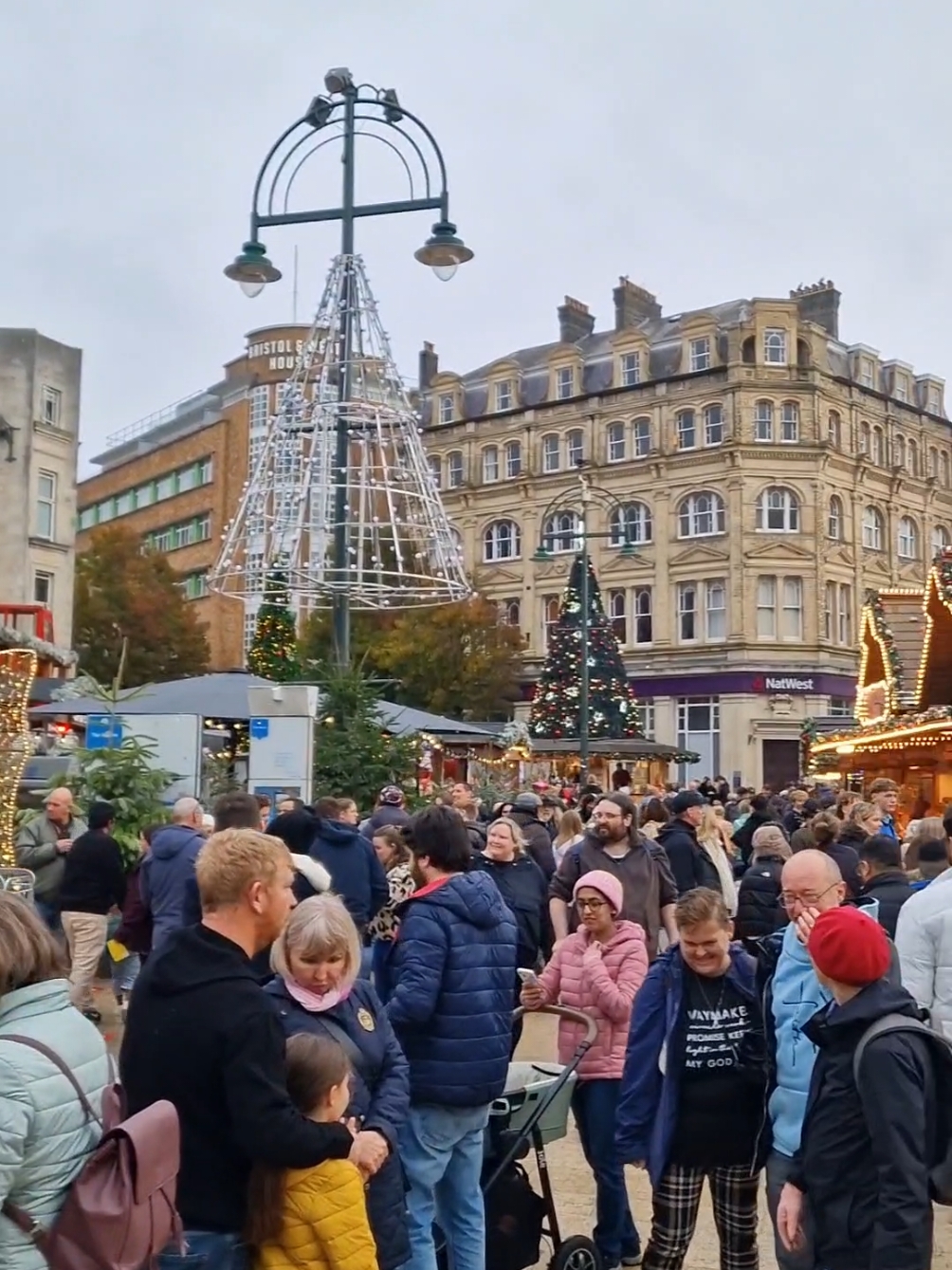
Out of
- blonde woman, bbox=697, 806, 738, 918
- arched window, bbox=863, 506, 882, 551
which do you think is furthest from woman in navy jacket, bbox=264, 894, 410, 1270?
arched window, bbox=863, 506, 882, 551

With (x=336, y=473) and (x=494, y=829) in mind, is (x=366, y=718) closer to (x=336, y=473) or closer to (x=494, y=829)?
(x=336, y=473)

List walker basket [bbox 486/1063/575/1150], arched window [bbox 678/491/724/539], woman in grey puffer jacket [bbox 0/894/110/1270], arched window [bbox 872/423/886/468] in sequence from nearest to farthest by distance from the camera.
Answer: woman in grey puffer jacket [bbox 0/894/110/1270]
walker basket [bbox 486/1063/575/1150]
arched window [bbox 678/491/724/539]
arched window [bbox 872/423/886/468]

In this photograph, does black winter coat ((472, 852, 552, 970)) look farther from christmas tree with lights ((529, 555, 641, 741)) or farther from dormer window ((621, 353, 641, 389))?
dormer window ((621, 353, 641, 389))

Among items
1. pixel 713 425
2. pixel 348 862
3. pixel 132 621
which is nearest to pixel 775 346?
pixel 713 425

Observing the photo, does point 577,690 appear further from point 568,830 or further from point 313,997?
point 313,997

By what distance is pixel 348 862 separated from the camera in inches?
320

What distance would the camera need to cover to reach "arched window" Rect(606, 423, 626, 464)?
1917 inches

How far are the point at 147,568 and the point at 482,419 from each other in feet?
47.5

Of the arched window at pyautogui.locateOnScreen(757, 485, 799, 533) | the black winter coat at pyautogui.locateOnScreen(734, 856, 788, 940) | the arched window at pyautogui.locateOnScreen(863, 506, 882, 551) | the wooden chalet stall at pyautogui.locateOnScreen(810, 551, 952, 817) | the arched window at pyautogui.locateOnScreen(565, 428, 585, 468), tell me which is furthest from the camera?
the arched window at pyautogui.locateOnScreen(565, 428, 585, 468)

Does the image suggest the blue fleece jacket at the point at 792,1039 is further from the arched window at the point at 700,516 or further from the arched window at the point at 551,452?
the arched window at the point at 551,452

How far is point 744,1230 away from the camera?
461 cm

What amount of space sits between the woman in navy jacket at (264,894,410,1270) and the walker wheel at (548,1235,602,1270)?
1478 mm

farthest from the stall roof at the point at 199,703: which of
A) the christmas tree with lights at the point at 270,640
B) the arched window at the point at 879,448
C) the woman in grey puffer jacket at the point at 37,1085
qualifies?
the arched window at the point at 879,448

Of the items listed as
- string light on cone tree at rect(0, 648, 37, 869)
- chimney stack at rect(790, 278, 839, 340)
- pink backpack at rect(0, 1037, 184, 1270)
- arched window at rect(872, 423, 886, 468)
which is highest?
chimney stack at rect(790, 278, 839, 340)
